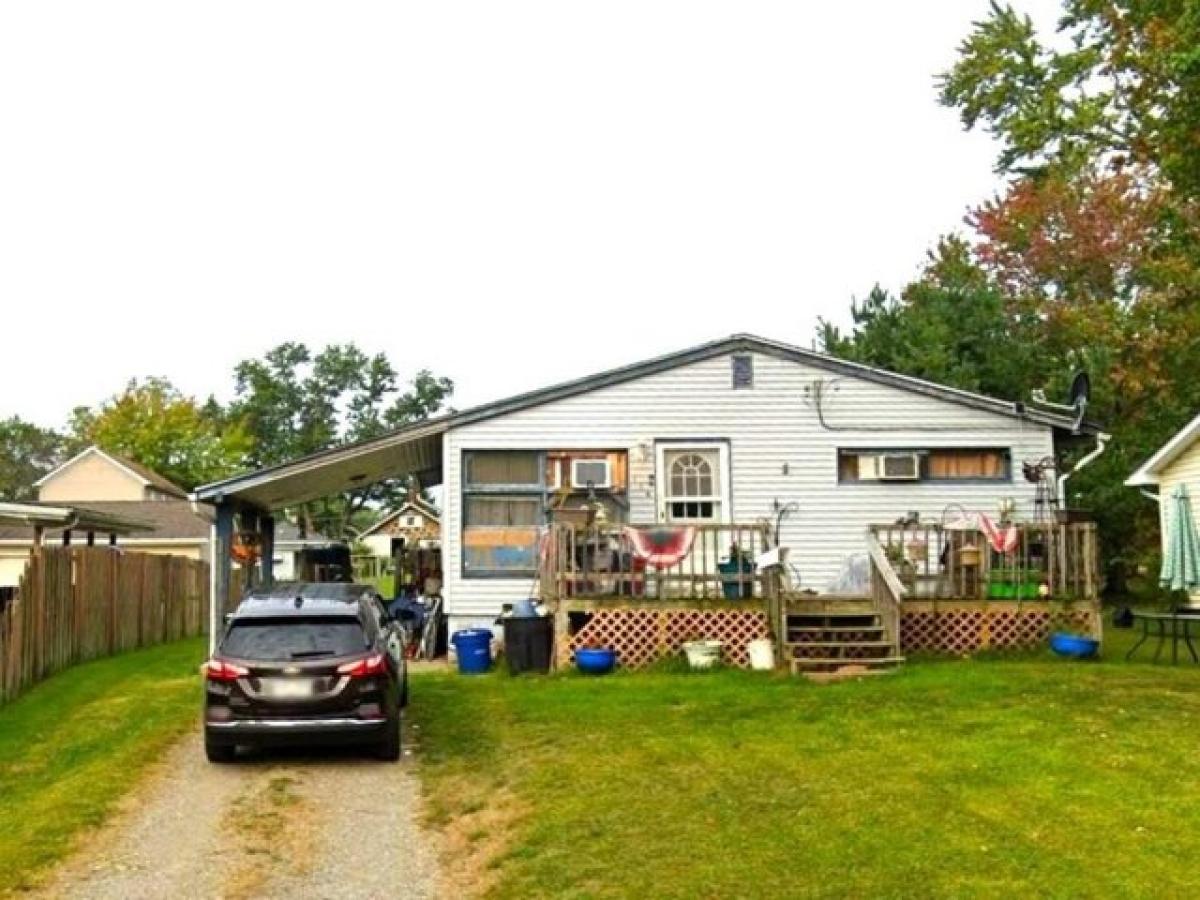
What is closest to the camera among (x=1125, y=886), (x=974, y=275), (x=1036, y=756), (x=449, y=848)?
(x=1125, y=886)

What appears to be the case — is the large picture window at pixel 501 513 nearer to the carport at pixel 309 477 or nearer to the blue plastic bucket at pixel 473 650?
the carport at pixel 309 477

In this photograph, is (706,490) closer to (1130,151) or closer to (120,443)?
(1130,151)

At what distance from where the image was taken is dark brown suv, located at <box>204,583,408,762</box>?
9914 millimetres

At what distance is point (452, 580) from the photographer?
1767 cm

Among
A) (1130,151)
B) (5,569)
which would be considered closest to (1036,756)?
(1130,151)

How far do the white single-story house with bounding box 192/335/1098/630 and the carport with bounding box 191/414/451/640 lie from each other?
7 cm

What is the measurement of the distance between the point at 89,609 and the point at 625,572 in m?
9.86

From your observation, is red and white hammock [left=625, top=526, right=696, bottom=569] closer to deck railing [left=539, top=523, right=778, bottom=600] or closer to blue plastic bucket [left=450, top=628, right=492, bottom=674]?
deck railing [left=539, top=523, right=778, bottom=600]

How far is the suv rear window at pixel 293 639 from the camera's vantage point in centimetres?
1013

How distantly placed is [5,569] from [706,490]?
758 inches

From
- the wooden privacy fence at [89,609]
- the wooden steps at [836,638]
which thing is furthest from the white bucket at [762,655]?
the wooden privacy fence at [89,609]

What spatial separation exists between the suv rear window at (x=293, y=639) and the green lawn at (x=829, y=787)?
3.88 ft

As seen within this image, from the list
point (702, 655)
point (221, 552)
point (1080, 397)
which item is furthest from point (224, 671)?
point (1080, 397)

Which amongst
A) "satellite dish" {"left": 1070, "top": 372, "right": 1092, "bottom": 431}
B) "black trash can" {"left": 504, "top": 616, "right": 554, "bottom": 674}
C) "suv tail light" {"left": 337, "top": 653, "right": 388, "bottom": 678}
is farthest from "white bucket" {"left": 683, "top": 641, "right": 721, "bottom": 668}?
"satellite dish" {"left": 1070, "top": 372, "right": 1092, "bottom": 431}
